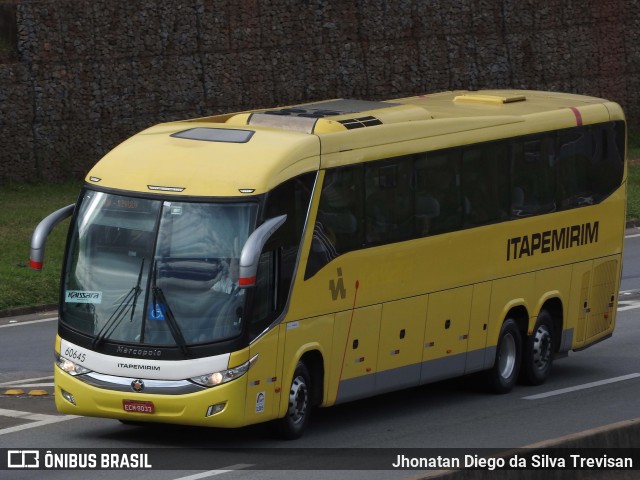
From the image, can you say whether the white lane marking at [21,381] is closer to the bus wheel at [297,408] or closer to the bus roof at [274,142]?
the bus roof at [274,142]

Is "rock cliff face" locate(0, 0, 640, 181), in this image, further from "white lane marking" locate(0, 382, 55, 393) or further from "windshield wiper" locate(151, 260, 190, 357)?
"windshield wiper" locate(151, 260, 190, 357)

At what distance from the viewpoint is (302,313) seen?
49.3 feet

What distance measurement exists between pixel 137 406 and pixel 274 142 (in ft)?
9.27

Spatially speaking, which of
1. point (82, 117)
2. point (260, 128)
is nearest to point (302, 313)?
point (260, 128)

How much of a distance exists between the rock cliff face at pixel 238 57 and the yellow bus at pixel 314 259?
1530 centimetres

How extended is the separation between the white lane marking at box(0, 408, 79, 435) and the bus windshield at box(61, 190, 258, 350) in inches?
56.0

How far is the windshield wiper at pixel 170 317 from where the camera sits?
560 inches

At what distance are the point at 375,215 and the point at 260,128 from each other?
5.15 ft

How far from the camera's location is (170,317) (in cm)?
1429

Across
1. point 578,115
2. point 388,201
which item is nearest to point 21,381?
point 388,201

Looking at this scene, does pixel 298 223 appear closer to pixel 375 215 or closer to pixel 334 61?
pixel 375 215

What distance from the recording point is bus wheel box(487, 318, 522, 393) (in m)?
18.4

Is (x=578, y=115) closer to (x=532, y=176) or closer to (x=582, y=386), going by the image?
(x=532, y=176)

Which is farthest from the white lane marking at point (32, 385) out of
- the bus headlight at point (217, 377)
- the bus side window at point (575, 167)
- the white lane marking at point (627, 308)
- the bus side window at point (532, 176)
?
the white lane marking at point (627, 308)
